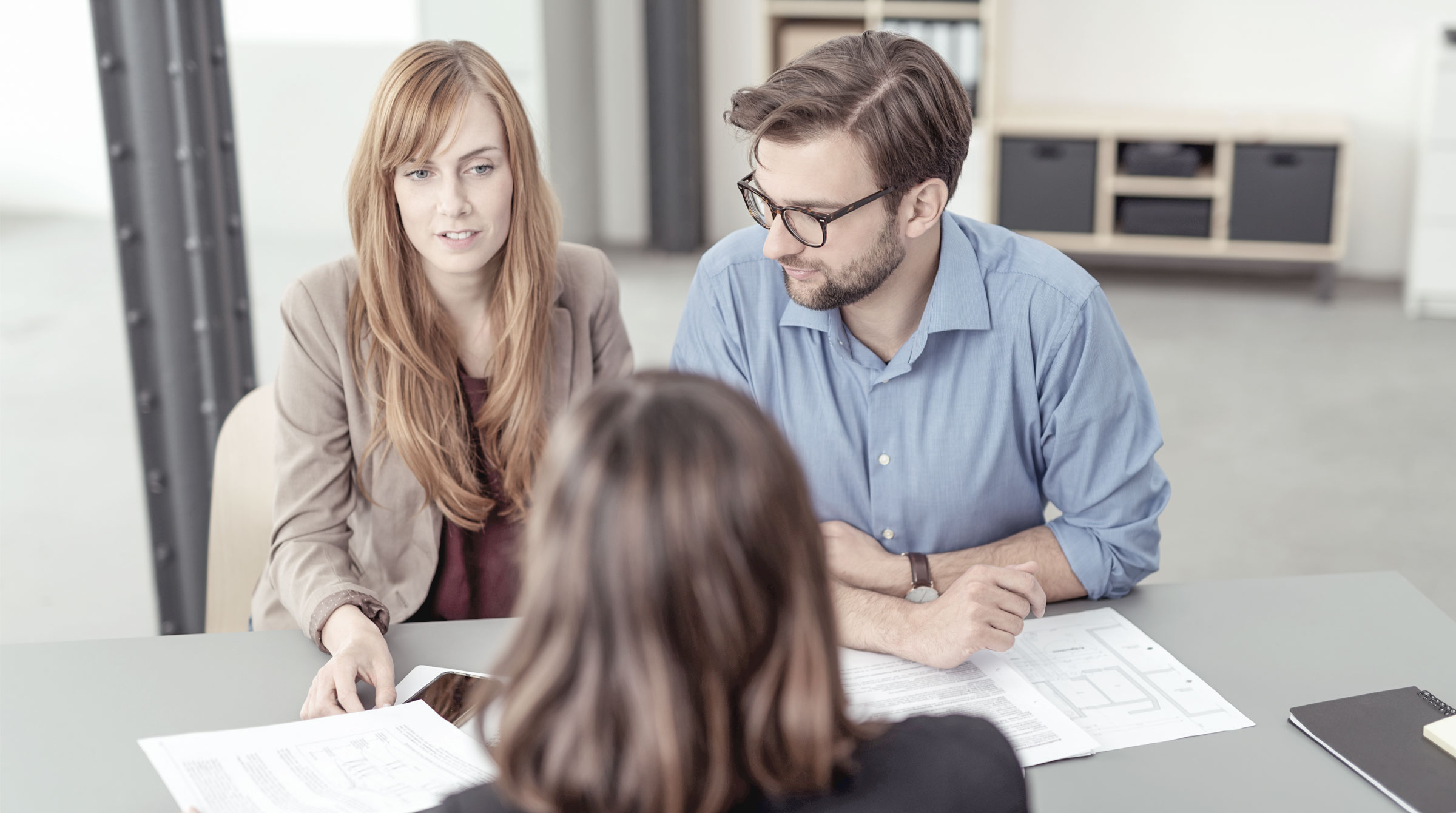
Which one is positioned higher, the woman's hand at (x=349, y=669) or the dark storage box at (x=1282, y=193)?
the dark storage box at (x=1282, y=193)

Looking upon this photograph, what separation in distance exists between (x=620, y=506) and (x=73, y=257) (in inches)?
197

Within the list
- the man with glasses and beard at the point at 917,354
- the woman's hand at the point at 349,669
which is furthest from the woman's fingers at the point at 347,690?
the man with glasses and beard at the point at 917,354

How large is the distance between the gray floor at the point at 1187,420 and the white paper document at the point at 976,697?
1.76 m

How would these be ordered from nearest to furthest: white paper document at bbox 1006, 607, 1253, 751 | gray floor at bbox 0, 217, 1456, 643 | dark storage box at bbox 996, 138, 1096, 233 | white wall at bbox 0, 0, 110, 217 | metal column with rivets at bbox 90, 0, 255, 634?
white paper document at bbox 1006, 607, 1253, 751 → metal column with rivets at bbox 90, 0, 255, 634 → gray floor at bbox 0, 217, 1456, 643 → white wall at bbox 0, 0, 110, 217 → dark storage box at bbox 996, 138, 1096, 233

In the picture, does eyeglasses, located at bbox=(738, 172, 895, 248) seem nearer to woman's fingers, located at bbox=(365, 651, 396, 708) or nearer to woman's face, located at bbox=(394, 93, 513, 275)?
woman's face, located at bbox=(394, 93, 513, 275)

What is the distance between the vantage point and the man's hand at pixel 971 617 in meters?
1.29

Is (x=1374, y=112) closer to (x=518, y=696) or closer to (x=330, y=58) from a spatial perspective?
(x=330, y=58)

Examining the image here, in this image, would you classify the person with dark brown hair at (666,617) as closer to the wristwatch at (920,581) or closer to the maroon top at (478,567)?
the wristwatch at (920,581)

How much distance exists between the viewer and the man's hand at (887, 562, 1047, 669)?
1291 millimetres

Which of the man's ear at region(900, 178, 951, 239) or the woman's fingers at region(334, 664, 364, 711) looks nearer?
the woman's fingers at region(334, 664, 364, 711)

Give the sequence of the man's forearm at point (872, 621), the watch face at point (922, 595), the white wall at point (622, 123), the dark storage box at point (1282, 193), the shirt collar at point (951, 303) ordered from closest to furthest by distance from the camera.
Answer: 1. the man's forearm at point (872, 621)
2. the watch face at point (922, 595)
3. the shirt collar at point (951, 303)
4. the dark storage box at point (1282, 193)
5. the white wall at point (622, 123)

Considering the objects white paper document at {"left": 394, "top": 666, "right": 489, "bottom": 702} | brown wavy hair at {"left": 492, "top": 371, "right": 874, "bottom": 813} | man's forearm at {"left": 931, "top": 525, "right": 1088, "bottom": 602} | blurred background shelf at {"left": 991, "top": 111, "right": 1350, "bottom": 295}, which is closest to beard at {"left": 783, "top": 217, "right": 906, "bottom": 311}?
man's forearm at {"left": 931, "top": 525, "right": 1088, "bottom": 602}

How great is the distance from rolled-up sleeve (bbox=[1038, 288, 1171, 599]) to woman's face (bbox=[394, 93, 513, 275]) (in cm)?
75

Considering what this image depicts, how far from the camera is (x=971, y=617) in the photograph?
1289 mm
